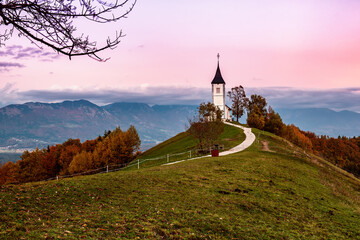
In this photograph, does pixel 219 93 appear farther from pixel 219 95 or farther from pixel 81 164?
pixel 81 164

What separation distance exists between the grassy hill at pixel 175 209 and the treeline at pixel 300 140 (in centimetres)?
6179

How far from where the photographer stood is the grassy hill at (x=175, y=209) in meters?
10.8

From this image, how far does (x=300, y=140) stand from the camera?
97812 millimetres

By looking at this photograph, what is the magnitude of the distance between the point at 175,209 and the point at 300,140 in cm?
9434

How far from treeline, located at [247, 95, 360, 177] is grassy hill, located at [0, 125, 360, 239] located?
61792mm

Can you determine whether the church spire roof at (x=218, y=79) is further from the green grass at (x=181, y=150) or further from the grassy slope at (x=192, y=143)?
the green grass at (x=181, y=150)

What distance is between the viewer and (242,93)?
116688 millimetres

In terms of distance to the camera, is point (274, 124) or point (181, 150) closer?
point (181, 150)

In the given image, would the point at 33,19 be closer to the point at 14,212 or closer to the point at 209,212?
the point at 14,212

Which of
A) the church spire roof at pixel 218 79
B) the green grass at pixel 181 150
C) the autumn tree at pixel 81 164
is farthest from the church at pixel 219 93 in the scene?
the autumn tree at pixel 81 164

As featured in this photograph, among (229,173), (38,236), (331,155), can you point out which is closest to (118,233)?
(38,236)

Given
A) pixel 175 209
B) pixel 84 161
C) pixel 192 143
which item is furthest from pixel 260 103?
pixel 175 209

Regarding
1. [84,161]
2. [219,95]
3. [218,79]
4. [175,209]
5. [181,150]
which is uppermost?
[218,79]

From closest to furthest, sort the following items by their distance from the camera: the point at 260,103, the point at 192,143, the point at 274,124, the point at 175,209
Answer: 1. the point at 175,209
2. the point at 192,143
3. the point at 274,124
4. the point at 260,103
